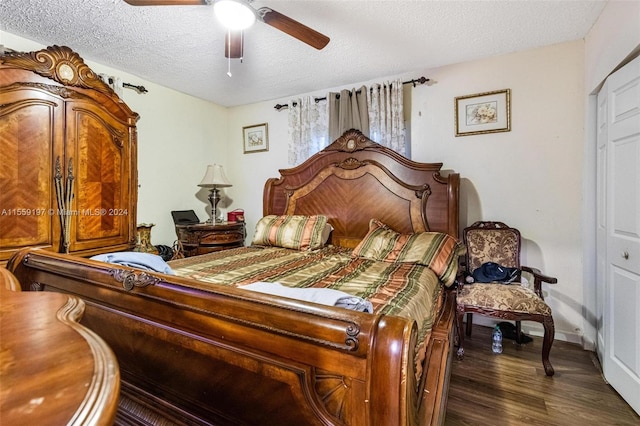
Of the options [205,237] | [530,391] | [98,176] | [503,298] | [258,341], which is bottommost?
[530,391]

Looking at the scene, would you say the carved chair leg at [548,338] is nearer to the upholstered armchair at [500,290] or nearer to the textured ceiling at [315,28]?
the upholstered armchair at [500,290]

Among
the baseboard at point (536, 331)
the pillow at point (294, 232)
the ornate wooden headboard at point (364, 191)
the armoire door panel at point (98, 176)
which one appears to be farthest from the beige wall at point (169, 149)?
the baseboard at point (536, 331)

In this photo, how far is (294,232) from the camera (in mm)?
3035

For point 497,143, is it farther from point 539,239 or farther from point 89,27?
point 89,27

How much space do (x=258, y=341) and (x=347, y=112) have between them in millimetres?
2894

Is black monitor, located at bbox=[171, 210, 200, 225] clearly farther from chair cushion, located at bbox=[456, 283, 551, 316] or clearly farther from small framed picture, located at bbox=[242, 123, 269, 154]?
chair cushion, located at bbox=[456, 283, 551, 316]

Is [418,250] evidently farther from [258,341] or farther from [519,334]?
[258,341]

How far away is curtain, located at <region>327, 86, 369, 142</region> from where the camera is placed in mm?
3318

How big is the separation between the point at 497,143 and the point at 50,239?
3828mm

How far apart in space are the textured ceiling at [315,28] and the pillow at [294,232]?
1.52 metres

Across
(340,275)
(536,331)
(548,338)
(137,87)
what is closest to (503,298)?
(548,338)

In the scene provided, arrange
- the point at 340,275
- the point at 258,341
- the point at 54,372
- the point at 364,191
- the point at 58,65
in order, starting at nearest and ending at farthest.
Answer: the point at 54,372, the point at 258,341, the point at 340,275, the point at 58,65, the point at 364,191

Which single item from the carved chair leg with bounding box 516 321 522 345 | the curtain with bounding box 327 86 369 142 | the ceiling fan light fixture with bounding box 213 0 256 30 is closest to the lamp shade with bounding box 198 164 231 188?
the curtain with bounding box 327 86 369 142

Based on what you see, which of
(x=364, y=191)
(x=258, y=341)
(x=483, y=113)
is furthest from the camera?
(x=364, y=191)
